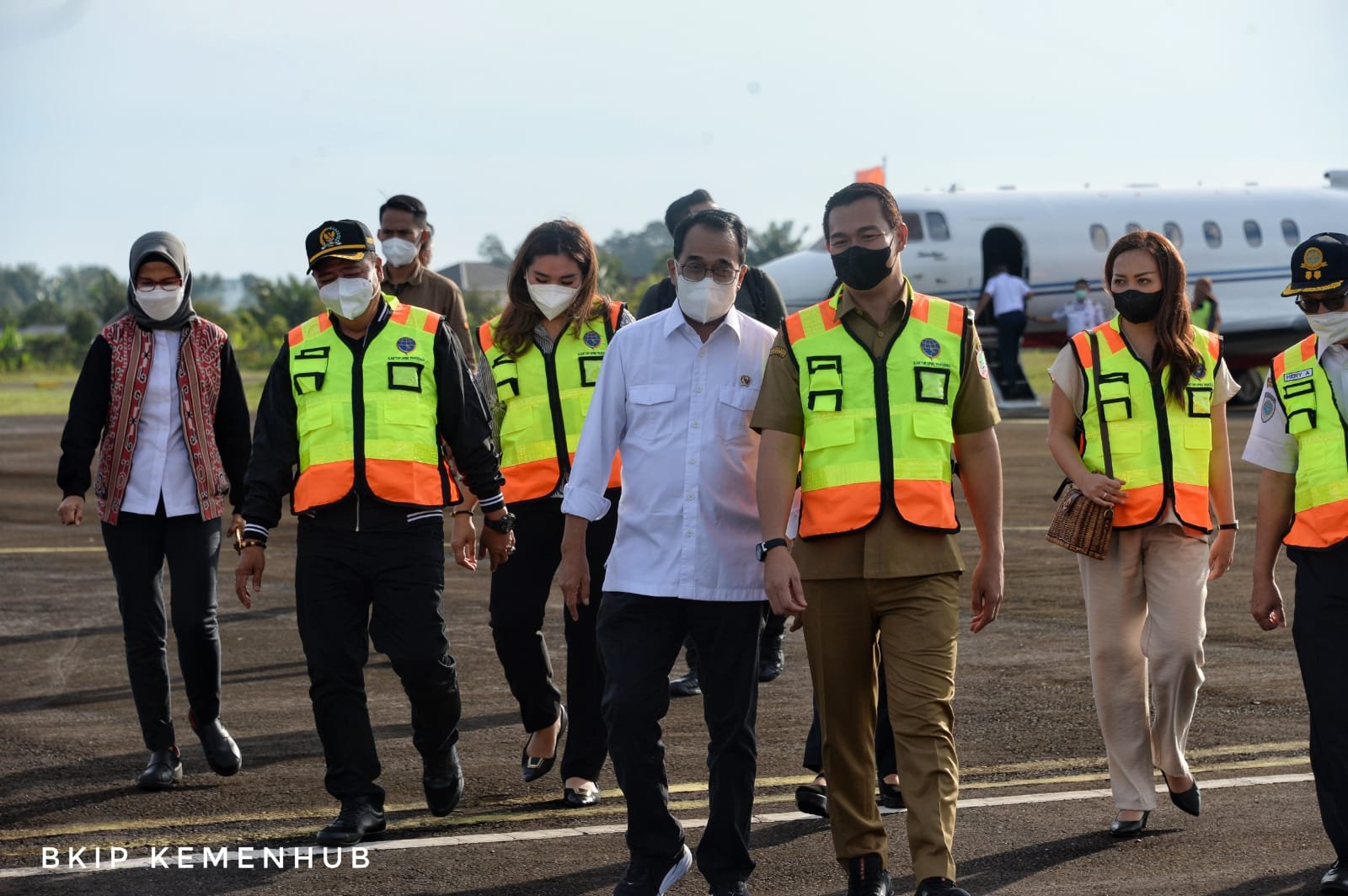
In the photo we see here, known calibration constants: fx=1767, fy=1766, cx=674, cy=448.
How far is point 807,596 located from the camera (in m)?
5.47

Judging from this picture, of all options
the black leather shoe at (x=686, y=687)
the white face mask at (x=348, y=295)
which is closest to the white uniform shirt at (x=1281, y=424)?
the white face mask at (x=348, y=295)

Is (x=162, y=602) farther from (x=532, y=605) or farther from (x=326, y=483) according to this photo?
(x=532, y=605)

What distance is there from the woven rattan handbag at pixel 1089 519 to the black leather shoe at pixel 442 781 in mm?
2329

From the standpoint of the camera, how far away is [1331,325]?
5695mm

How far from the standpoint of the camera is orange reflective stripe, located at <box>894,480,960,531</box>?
17.4 ft

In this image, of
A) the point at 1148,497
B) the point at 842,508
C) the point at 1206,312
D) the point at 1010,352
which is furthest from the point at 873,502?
the point at 1206,312

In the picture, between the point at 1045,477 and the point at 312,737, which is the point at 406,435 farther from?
the point at 1045,477

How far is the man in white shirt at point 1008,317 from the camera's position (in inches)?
1118

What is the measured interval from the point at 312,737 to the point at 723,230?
3.51 m

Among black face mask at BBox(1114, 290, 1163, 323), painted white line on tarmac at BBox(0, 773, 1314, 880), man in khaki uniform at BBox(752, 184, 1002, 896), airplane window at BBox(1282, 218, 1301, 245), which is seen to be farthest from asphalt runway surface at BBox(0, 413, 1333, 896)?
airplane window at BBox(1282, 218, 1301, 245)

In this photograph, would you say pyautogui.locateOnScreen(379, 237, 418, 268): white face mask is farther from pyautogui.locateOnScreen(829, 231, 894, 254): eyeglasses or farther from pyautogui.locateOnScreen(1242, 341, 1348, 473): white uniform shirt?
pyautogui.locateOnScreen(1242, 341, 1348, 473): white uniform shirt

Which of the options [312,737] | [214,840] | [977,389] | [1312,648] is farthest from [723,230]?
[312,737]

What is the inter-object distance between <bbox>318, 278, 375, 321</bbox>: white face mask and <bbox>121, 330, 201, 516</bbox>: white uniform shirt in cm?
126

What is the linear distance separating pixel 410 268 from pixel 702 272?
3874mm
